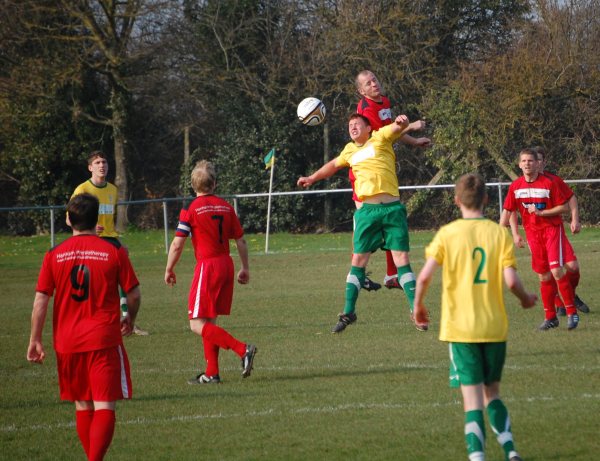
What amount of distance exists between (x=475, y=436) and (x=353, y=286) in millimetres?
5461

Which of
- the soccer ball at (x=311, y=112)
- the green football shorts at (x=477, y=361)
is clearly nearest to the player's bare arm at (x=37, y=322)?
the green football shorts at (x=477, y=361)

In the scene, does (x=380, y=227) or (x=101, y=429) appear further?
(x=380, y=227)

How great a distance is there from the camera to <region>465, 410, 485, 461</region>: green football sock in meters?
5.60

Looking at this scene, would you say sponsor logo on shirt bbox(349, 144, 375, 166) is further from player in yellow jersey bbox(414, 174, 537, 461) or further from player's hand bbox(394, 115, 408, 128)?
player in yellow jersey bbox(414, 174, 537, 461)

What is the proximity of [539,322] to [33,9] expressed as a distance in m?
23.5

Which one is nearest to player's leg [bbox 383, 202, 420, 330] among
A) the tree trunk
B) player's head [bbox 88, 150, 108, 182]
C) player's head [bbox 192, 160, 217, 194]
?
player's head [bbox 192, 160, 217, 194]

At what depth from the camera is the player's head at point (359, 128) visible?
10.9 meters

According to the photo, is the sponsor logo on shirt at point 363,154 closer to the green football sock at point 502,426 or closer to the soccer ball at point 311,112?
the soccer ball at point 311,112

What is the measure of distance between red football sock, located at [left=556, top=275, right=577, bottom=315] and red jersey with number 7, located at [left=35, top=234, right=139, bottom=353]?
6.73 meters

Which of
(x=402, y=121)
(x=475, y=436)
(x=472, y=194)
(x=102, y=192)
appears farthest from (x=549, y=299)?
(x=475, y=436)

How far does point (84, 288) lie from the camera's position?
6.10 m

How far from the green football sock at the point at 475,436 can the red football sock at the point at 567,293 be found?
242 inches

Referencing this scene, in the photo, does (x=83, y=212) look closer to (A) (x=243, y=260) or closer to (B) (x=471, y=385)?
(B) (x=471, y=385)

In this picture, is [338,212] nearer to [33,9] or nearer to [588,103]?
[588,103]
